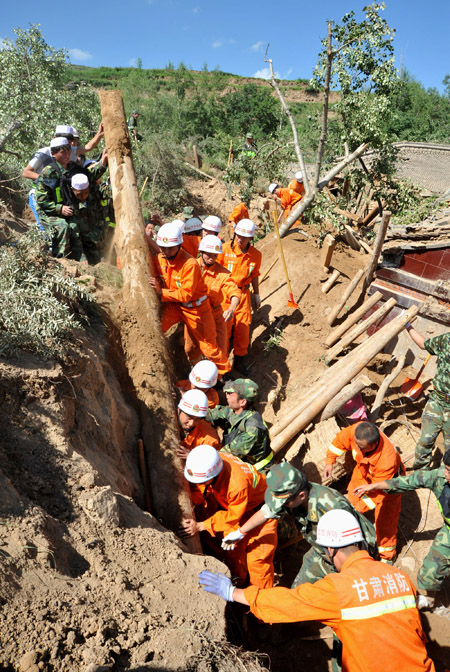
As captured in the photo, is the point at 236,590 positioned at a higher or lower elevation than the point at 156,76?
lower

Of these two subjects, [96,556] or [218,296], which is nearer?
[96,556]

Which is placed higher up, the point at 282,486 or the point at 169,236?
the point at 169,236

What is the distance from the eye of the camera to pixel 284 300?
846cm

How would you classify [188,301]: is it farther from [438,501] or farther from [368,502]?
[438,501]

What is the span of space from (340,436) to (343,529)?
1.82 meters

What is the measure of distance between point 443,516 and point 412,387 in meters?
2.44

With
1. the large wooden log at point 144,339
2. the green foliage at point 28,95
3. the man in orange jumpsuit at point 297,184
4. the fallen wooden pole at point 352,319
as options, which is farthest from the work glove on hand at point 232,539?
the man in orange jumpsuit at point 297,184

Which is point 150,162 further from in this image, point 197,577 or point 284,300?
point 197,577

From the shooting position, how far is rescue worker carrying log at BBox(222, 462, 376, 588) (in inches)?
143

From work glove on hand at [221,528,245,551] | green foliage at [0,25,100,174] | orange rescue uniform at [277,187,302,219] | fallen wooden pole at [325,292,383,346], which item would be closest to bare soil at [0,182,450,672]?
work glove on hand at [221,528,245,551]

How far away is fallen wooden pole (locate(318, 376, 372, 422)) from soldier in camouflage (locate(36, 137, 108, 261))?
12.8 feet

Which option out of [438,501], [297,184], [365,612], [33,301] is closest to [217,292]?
[33,301]

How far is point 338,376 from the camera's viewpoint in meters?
6.03

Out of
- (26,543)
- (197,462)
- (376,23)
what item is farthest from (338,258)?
(26,543)
